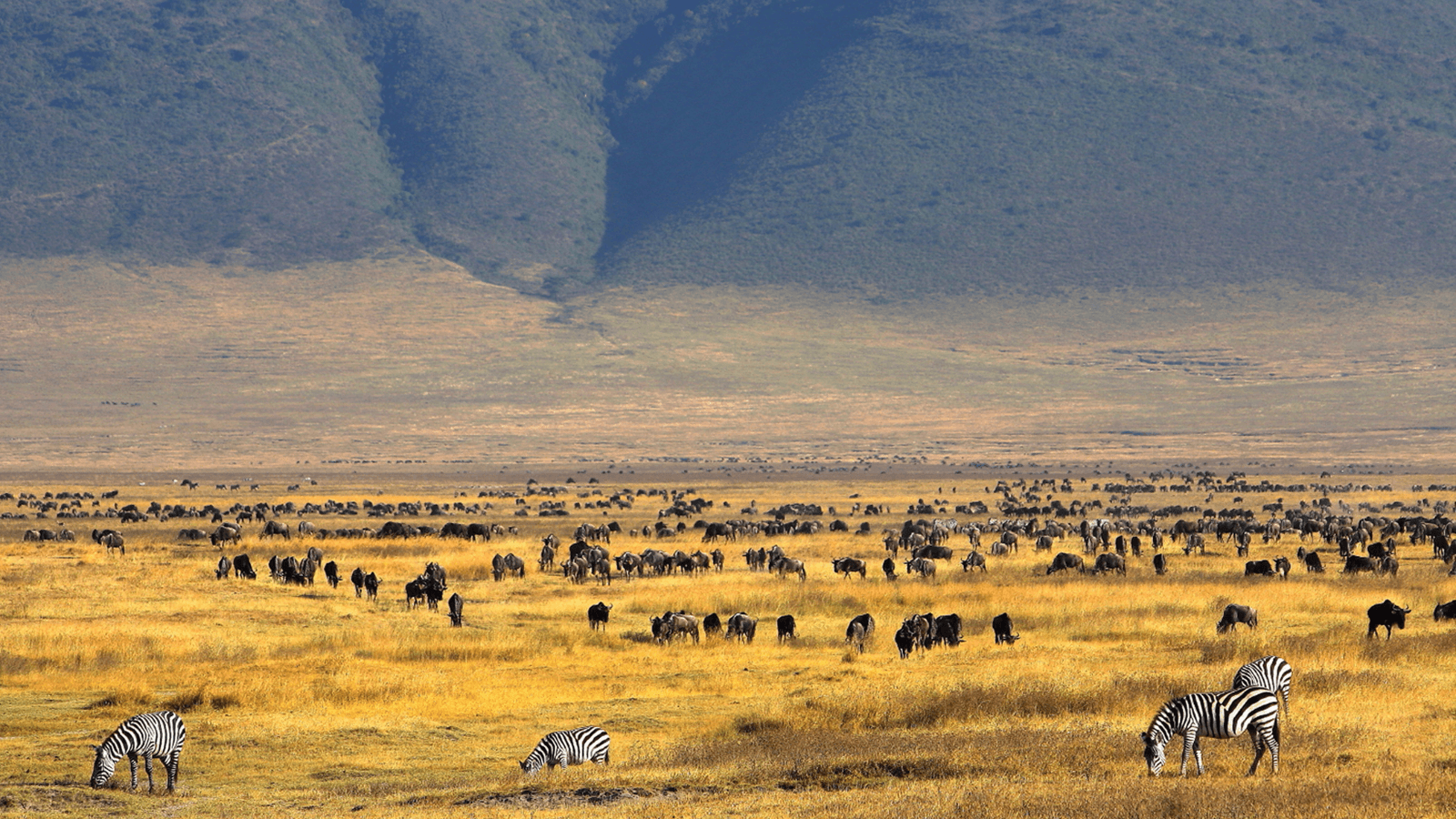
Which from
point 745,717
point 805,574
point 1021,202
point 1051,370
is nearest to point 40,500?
point 805,574

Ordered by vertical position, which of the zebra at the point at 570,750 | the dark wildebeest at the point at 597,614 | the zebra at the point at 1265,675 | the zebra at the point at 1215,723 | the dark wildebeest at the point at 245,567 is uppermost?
the dark wildebeest at the point at 245,567

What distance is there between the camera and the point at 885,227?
19638 cm

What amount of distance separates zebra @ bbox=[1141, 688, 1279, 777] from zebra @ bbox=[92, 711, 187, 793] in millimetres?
10231

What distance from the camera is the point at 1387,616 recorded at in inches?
1001

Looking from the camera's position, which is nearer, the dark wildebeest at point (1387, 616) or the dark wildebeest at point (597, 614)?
the dark wildebeest at point (1387, 616)

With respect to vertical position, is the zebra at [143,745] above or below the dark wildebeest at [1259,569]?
below

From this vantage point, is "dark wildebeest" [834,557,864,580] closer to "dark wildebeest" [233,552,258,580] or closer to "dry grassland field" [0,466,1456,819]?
"dry grassland field" [0,466,1456,819]

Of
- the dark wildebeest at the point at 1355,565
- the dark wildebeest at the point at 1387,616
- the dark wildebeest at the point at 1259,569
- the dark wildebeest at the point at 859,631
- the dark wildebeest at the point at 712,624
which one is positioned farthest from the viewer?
the dark wildebeest at the point at 1355,565

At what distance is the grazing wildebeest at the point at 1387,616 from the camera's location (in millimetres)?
25375

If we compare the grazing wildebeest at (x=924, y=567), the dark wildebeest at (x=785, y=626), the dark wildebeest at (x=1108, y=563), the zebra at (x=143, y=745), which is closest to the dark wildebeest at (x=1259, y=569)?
the dark wildebeest at (x=1108, y=563)

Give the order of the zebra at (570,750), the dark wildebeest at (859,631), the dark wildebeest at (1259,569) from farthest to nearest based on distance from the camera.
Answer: the dark wildebeest at (1259,569) < the dark wildebeest at (859,631) < the zebra at (570,750)

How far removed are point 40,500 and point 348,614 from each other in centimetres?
5240

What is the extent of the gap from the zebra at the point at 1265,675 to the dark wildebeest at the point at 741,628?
1053 cm

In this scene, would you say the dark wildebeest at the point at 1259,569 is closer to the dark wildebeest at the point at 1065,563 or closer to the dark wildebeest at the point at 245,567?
the dark wildebeest at the point at 1065,563
